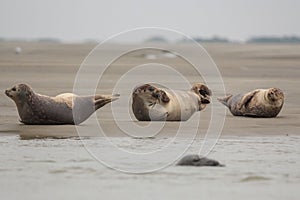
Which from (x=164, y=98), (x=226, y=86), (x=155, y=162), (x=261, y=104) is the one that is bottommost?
(x=226, y=86)

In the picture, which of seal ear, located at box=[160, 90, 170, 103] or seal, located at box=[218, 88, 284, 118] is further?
seal, located at box=[218, 88, 284, 118]

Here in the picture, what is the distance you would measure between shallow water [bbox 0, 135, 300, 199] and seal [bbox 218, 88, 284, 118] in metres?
2.85

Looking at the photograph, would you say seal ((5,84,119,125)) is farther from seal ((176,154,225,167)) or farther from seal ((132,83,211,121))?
seal ((176,154,225,167))

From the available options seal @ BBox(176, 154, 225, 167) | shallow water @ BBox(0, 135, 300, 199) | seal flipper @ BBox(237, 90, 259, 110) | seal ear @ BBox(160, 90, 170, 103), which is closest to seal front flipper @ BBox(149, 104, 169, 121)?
seal ear @ BBox(160, 90, 170, 103)

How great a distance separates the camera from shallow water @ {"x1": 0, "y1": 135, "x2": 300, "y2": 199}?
820cm

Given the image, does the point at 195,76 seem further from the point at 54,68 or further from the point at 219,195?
the point at 219,195

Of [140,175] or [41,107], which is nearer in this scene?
[140,175]

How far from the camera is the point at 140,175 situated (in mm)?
9102

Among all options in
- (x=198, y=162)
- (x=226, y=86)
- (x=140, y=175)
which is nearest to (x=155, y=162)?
(x=198, y=162)

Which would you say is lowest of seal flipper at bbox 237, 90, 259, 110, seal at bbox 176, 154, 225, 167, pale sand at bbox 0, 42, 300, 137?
pale sand at bbox 0, 42, 300, 137

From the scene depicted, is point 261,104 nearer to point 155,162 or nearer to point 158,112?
point 158,112

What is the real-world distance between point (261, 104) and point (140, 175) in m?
5.63

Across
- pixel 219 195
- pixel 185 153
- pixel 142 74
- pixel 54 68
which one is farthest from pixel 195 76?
pixel 219 195

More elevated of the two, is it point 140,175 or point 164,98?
point 164,98
